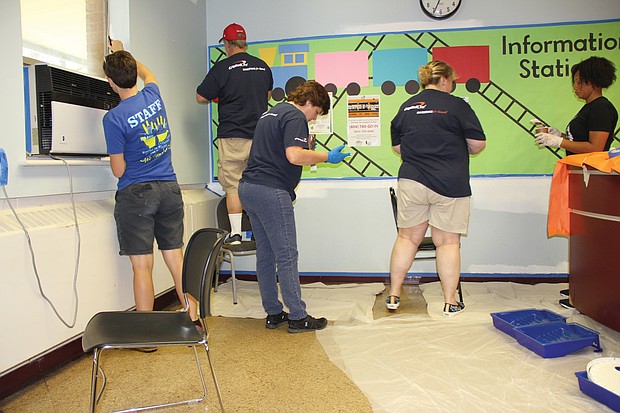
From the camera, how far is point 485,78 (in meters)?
4.01

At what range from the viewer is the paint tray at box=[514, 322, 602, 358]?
238 cm

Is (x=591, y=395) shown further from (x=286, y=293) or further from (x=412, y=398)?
(x=286, y=293)

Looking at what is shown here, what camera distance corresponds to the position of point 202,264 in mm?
1771

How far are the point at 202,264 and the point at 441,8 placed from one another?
3197 millimetres

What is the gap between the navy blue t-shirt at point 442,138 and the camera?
2.96 metres

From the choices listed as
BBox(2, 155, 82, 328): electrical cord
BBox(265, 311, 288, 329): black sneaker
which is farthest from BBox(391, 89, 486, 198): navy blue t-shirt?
BBox(2, 155, 82, 328): electrical cord

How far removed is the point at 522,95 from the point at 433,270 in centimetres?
158

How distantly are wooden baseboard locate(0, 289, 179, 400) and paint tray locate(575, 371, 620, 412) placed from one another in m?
2.28

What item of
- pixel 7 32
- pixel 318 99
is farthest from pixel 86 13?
pixel 318 99

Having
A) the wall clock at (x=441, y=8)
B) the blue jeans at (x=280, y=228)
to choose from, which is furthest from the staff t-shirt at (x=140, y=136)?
the wall clock at (x=441, y=8)

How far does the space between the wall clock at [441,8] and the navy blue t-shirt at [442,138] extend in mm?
1293

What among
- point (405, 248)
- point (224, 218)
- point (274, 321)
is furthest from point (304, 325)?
point (224, 218)

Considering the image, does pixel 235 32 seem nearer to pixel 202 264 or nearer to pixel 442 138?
pixel 442 138

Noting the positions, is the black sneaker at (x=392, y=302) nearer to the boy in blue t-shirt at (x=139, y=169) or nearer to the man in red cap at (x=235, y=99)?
the man in red cap at (x=235, y=99)
